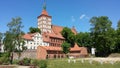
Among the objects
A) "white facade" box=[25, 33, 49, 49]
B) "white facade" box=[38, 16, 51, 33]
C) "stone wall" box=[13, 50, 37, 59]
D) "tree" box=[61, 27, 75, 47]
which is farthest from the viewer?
"white facade" box=[38, 16, 51, 33]

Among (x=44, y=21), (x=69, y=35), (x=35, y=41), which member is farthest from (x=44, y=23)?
(x=35, y=41)

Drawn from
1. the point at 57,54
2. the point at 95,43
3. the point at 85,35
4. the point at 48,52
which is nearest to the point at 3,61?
the point at 48,52

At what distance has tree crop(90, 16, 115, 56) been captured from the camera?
70188 mm

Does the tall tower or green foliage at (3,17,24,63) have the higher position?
the tall tower

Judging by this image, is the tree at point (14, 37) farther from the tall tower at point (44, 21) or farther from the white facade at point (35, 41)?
the tall tower at point (44, 21)

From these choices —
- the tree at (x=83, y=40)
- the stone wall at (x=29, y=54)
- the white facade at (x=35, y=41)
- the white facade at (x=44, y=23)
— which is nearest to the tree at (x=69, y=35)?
the tree at (x=83, y=40)

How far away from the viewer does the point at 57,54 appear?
71.9m

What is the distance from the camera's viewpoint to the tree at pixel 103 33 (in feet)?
230

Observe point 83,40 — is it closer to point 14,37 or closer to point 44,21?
point 44,21

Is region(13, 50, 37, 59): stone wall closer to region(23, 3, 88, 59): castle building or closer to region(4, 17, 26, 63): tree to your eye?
region(23, 3, 88, 59): castle building

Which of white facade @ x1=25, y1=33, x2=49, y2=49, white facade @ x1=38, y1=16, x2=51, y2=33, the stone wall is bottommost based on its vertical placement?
the stone wall

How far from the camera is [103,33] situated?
71188 mm

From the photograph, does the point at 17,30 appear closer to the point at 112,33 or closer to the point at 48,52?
the point at 48,52

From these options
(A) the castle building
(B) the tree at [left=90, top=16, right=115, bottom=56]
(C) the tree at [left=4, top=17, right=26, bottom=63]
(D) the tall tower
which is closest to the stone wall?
(A) the castle building
